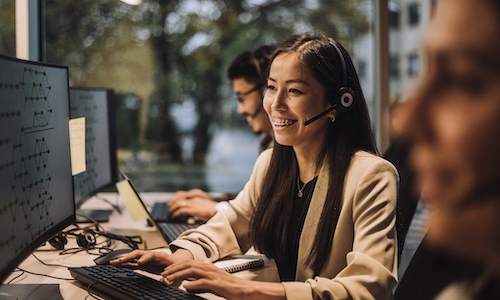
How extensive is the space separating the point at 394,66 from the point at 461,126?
2.40 metres

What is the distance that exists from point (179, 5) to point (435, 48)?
289 cm

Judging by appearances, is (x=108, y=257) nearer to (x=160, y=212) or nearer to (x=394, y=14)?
(x=160, y=212)

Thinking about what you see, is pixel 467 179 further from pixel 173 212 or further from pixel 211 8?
pixel 211 8

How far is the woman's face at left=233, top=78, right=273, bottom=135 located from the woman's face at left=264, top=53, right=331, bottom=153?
2.99 feet

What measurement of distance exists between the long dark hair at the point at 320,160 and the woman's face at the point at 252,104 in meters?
0.86

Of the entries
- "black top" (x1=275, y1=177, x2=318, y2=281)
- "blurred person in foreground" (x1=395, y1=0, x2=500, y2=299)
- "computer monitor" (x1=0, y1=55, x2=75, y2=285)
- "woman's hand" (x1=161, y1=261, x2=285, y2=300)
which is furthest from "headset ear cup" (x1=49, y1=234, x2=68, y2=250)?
"blurred person in foreground" (x1=395, y1=0, x2=500, y2=299)

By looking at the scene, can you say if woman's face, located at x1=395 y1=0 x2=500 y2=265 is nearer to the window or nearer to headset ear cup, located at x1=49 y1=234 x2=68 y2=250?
headset ear cup, located at x1=49 y1=234 x2=68 y2=250

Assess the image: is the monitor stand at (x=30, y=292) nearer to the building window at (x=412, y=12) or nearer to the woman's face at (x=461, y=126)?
the woman's face at (x=461, y=126)

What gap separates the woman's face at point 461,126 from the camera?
0.84ft

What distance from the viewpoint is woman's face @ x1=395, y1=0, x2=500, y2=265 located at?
0.26 meters

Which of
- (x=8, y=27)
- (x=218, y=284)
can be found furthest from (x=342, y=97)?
(x=8, y=27)

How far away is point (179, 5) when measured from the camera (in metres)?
2.93

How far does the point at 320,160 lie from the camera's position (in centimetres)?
118

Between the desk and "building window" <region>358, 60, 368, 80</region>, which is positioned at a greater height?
"building window" <region>358, 60, 368, 80</region>
